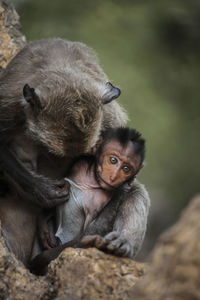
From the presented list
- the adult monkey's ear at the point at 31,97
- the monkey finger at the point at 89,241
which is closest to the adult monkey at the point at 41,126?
the adult monkey's ear at the point at 31,97

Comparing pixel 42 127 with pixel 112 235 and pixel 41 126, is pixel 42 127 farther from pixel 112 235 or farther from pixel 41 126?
pixel 112 235

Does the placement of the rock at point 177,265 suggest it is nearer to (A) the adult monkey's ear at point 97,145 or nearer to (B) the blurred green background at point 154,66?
(A) the adult monkey's ear at point 97,145

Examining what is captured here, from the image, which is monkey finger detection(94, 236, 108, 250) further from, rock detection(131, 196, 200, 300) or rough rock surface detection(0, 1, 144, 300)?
rock detection(131, 196, 200, 300)

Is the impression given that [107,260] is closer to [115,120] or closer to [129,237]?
[129,237]

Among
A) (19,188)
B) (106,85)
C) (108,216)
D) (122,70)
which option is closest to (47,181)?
(19,188)

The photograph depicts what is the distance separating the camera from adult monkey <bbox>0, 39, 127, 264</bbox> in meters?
6.61

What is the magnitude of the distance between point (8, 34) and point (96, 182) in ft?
10.7

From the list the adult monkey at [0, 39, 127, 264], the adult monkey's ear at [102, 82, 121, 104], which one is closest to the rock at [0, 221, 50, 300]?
the adult monkey at [0, 39, 127, 264]

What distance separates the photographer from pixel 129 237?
21.4 feet

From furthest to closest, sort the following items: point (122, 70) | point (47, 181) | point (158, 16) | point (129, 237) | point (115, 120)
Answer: point (158, 16), point (122, 70), point (115, 120), point (47, 181), point (129, 237)

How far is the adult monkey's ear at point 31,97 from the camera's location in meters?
6.62

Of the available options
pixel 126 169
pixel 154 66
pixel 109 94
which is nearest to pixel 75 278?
pixel 126 169

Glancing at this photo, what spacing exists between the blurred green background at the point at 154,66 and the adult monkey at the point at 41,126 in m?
8.37

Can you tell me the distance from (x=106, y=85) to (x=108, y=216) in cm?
149
